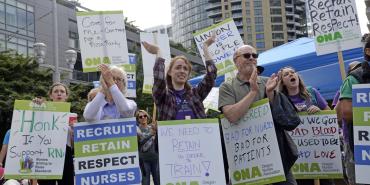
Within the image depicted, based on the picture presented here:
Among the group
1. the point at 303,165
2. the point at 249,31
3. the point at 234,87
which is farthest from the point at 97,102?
the point at 249,31

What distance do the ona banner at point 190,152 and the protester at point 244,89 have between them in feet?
0.65

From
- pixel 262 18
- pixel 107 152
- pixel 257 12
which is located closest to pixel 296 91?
pixel 107 152

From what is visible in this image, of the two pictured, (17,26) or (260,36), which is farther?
(260,36)

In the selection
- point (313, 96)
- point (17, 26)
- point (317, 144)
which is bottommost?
point (317, 144)

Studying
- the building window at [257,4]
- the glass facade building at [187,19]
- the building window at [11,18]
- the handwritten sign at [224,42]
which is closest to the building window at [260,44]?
the building window at [257,4]

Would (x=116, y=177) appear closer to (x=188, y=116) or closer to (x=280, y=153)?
(x=188, y=116)

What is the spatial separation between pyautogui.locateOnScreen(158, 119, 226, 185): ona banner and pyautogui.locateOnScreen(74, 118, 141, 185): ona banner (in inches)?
16.1

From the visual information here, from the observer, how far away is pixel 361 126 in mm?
3811

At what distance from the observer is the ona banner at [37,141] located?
553cm

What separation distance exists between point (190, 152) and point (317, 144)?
1644 mm

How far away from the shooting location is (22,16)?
38031mm

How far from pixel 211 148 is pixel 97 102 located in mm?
1037

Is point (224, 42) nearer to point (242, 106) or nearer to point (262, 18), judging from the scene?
point (242, 106)

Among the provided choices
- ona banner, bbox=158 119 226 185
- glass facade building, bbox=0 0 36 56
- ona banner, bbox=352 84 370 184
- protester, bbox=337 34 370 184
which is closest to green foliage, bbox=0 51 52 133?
glass facade building, bbox=0 0 36 56
